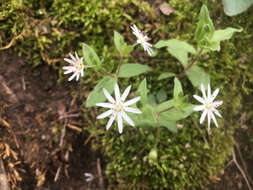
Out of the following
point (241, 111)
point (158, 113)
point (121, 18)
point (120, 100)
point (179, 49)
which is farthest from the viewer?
point (241, 111)

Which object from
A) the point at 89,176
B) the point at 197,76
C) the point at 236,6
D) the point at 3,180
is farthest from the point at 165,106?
the point at 3,180

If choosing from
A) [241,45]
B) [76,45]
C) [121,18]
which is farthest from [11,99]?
[241,45]

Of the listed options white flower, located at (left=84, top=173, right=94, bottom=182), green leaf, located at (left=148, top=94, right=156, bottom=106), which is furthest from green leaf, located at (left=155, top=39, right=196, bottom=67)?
white flower, located at (left=84, top=173, right=94, bottom=182)

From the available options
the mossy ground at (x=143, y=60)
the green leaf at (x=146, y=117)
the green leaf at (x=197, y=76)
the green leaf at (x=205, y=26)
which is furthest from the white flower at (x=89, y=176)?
the green leaf at (x=205, y=26)

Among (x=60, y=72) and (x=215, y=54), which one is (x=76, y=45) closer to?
(x=60, y=72)

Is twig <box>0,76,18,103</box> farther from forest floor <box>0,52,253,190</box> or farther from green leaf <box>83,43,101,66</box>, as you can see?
green leaf <box>83,43,101,66</box>

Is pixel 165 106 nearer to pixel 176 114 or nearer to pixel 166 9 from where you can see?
pixel 176 114
